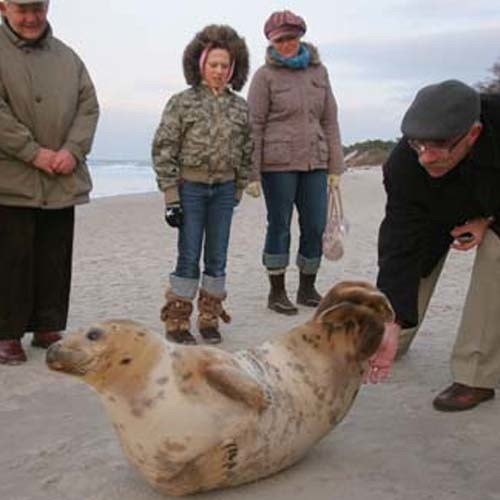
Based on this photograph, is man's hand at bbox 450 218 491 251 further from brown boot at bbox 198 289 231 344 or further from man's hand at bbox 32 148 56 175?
man's hand at bbox 32 148 56 175

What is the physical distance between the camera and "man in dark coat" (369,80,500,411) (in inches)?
144

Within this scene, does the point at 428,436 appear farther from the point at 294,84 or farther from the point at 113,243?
the point at 113,243

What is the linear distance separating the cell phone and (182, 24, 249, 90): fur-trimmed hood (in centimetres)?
187

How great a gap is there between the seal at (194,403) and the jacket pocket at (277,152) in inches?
112

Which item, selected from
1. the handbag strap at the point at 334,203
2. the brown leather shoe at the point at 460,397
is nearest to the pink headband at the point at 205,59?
the handbag strap at the point at 334,203

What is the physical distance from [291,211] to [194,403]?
3369mm

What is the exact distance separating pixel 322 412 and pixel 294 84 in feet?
10.4

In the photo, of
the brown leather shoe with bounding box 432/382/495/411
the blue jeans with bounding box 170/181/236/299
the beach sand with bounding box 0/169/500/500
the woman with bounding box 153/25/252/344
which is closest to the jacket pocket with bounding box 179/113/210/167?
the woman with bounding box 153/25/252/344

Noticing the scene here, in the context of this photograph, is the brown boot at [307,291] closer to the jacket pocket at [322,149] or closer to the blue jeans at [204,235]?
the jacket pocket at [322,149]

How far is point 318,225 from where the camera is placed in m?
6.46

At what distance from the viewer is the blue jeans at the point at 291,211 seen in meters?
6.28

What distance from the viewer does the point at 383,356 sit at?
11.9 ft

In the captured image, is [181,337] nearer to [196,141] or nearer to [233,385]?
[196,141]

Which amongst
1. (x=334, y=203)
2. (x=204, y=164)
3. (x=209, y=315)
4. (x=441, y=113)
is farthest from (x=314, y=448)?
(x=334, y=203)
